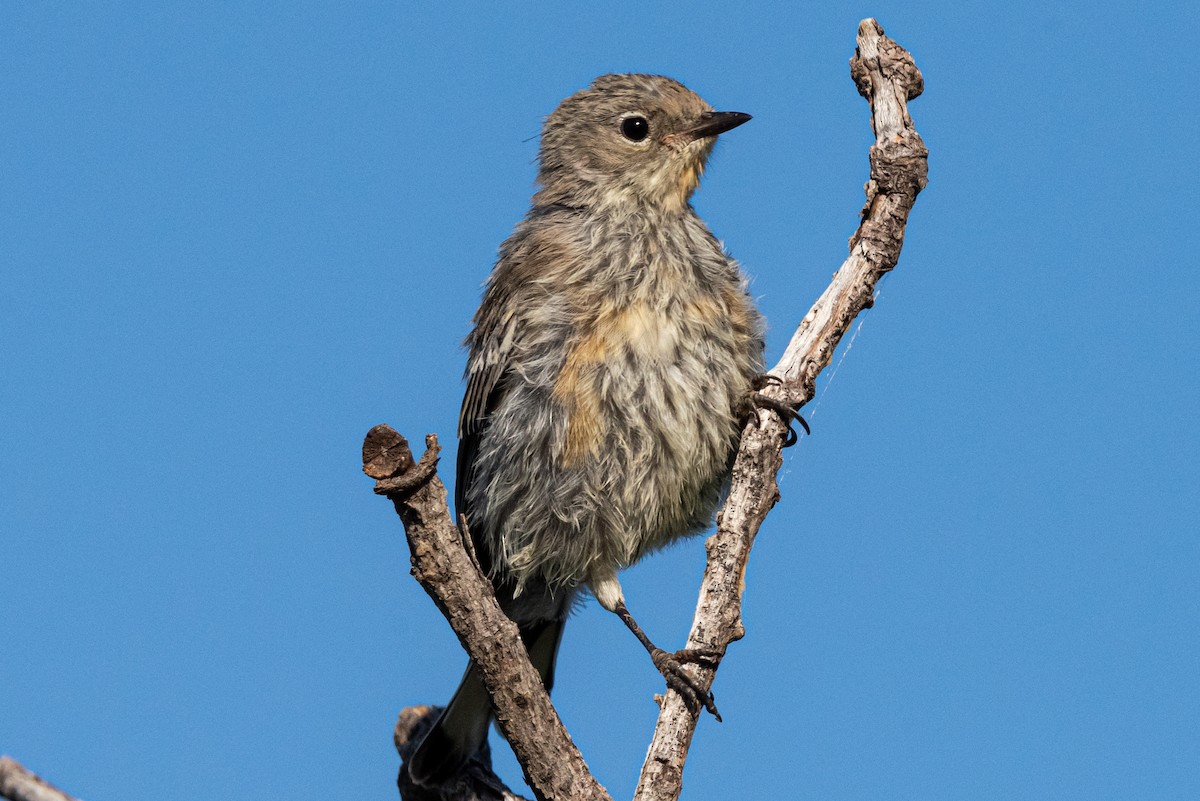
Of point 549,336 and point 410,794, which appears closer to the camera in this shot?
point 549,336

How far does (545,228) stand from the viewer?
6402 millimetres

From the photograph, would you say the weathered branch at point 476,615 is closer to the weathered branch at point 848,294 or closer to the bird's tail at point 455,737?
the weathered branch at point 848,294

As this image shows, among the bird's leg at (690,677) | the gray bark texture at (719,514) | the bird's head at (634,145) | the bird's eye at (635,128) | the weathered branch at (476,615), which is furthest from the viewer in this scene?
the bird's eye at (635,128)

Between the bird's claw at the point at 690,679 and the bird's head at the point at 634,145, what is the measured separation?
2.28 metres

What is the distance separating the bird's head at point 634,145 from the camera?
21.3ft

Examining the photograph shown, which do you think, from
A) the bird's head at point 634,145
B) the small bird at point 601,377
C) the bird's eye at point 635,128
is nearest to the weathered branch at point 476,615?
the small bird at point 601,377

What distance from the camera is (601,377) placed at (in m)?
5.86

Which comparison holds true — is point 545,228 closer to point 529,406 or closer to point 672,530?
point 529,406

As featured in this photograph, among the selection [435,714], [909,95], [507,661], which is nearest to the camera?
[507,661]

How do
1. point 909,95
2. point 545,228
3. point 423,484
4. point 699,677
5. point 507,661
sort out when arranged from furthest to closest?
1. point 545,228
2. point 909,95
3. point 699,677
4. point 507,661
5. point 423,484

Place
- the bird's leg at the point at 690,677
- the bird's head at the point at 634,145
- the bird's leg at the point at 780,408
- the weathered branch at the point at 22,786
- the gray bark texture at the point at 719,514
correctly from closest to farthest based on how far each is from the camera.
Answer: the weathered branch at the point at 22,786
the gray bark texture at the point at 719,514
the bird's leg at the point at 690,677
the bird's leg at the point at 780,408
the bird's head at the point at 634,145

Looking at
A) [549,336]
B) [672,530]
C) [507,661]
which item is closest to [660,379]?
[549,336]

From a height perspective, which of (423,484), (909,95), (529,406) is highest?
(909,95)

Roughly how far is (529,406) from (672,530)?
1027 millimetres
